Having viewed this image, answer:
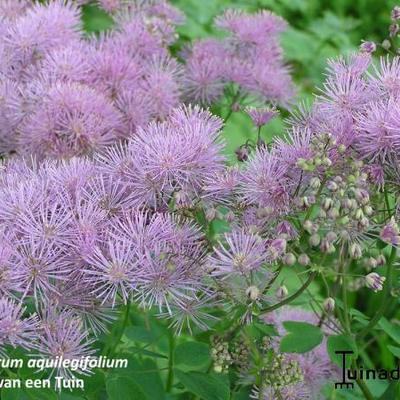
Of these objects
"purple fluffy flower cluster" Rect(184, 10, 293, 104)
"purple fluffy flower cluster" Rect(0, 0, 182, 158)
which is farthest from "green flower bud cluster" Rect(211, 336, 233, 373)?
"purple fluffy flower cluster" Rect(184, 10, 293, 104)

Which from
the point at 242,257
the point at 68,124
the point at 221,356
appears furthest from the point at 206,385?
the point at 68,124

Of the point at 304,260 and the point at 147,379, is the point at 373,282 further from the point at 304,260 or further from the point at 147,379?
the point at 147,379

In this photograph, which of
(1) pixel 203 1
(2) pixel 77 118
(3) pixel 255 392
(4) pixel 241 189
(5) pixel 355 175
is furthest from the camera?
(1) pixel 203 1

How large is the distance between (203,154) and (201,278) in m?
0.23

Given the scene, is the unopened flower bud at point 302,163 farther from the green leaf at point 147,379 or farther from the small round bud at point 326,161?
the green leaf at point 147,379

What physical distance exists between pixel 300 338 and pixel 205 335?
10.8 inches

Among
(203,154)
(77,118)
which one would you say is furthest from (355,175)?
(77,118)

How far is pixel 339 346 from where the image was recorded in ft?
4.94

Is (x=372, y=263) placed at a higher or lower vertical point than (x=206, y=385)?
higher

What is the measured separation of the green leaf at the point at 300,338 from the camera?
1532mm

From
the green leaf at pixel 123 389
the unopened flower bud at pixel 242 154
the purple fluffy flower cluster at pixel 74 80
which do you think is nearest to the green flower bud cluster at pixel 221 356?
the green leaf at pixel 123 389

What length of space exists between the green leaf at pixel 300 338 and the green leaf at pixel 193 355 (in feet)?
0.51

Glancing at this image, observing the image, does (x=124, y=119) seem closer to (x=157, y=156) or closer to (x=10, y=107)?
(x=10, y=107)

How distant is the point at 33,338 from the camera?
1.37 m
